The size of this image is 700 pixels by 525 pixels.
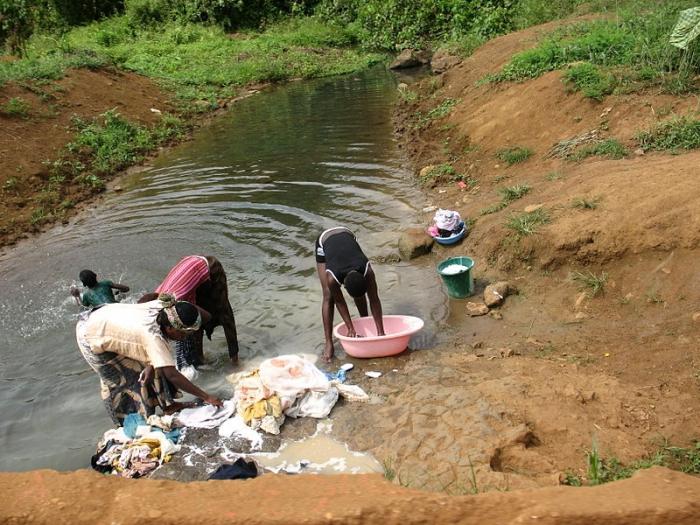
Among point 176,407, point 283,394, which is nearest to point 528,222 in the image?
point 283,394

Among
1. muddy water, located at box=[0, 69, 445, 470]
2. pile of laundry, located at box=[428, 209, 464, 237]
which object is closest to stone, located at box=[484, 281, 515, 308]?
muddy water, located at box=[0, 69, 445, 470]

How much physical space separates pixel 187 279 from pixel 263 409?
4.27 ft

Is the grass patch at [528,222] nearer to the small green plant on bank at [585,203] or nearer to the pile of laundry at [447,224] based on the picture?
the small green plant on bank at [585,203]

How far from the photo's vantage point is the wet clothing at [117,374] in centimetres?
450

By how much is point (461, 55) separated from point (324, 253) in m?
13.5

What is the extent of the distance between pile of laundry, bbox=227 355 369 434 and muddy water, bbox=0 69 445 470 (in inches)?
28.4

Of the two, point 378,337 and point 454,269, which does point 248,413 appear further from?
point 454,269

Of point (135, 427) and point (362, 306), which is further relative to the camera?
point (362, 306)

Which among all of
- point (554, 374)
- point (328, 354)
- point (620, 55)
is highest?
point (620, 55)

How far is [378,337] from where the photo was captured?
536 centimetres

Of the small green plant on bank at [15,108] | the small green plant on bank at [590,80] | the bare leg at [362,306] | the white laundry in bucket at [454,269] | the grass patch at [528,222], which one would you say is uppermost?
the small green plant on bank at [15,108]

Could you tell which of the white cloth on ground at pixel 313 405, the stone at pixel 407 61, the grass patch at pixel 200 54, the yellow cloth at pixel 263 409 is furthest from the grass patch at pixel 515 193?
the stone at pixel 407 61

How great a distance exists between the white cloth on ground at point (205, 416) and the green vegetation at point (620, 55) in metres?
6.92

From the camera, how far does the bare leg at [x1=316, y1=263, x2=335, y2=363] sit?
5.60 metres
